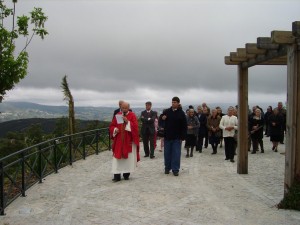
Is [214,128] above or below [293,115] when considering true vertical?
below

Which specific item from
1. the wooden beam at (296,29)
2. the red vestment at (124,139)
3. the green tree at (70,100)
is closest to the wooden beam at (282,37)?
the wooden beam at (296,29)

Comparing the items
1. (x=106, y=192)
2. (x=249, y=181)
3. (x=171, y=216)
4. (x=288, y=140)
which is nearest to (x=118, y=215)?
(x=171, y=216)

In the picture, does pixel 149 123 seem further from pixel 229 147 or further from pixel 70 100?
pixel 70 100

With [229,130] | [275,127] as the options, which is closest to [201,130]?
[229,130]

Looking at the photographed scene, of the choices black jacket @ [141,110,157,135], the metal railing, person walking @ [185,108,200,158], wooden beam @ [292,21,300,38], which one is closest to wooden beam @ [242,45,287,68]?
wooden beam @ [292,21,300,38]

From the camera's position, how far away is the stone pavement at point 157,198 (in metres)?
6.91

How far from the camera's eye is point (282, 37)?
7.39m

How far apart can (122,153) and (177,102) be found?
2.24 m

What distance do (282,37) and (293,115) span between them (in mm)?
1507

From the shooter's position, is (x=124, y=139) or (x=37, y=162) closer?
(x=124, y=139)

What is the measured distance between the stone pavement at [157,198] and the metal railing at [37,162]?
0.26m

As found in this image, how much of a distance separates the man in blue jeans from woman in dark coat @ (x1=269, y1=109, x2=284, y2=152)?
6.47 m

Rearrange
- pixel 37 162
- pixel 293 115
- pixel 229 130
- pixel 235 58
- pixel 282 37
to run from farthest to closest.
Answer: pixel 229 130
pixel 37 162
pixel 235 58
pixel 293 115
pixel 282 37

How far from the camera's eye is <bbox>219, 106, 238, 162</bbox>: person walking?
1347 centimetres
